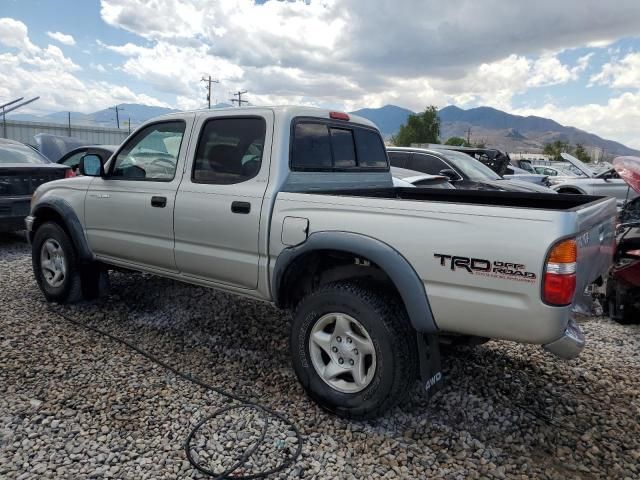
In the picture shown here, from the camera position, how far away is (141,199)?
13.7ft

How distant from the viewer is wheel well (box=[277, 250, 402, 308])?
3107mm

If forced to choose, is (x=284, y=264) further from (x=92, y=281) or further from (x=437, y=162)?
(x=437, y=162)

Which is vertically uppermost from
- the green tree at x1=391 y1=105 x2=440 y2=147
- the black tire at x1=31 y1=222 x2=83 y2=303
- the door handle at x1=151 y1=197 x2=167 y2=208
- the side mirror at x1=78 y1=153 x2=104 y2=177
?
the green tree at x1=391 y1=105 x2=440 y2=147

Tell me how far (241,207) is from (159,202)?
91 centimetres

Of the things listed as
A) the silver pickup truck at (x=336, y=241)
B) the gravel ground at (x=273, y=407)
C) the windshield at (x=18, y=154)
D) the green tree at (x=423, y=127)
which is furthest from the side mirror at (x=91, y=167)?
the green tree at (x=423, y=127)

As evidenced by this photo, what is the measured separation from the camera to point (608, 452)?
2842mm

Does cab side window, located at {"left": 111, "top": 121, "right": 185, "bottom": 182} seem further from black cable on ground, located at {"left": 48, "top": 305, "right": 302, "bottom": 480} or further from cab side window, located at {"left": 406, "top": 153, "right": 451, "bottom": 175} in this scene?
cab side window, located at {"left": 406, "top": 153, "right": 451, "bottom": 175}

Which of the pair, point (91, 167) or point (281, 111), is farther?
point (91, 167)

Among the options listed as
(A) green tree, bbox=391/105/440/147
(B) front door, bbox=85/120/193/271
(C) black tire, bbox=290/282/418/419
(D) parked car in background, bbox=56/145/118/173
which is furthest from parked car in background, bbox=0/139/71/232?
(A) green tree, bbox=391/105/440/147

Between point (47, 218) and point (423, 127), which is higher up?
point (423, 127)

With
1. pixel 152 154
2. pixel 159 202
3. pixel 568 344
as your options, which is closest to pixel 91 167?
pixel 152 154

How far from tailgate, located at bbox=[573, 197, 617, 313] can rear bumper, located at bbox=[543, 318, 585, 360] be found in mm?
124

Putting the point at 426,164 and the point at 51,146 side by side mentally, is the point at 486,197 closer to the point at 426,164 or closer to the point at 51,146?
the point at 426,164

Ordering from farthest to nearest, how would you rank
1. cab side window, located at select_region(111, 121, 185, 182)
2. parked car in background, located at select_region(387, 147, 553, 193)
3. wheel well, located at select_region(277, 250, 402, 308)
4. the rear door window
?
1. the rear door window
2. parked car in background, located at select_region(387, 147, 553, 193)
3. cab side window, located at select_region(111, 121, 185, 182)
4. wheel well, located at select_region(277, 250, 402, 308)
